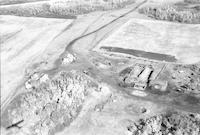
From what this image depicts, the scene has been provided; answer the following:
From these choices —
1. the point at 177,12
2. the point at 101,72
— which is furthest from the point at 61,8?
the point at 101,72

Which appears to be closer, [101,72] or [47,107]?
[47,107]

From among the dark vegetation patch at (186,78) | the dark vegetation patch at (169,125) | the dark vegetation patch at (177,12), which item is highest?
the dark vegetation patch at (177,12)

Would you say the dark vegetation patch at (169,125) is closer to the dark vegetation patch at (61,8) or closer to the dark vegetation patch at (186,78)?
the dark vegetation patch at (186,78)

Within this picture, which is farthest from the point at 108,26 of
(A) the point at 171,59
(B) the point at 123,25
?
(A) the point at 171,59

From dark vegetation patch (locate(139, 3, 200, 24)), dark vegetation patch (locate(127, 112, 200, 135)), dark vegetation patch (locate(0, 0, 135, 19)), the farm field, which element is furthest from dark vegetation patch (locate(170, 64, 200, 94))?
dark vegetation patch (locate(0, 0, 135, 19))

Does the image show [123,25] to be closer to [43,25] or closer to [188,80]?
[43,25]

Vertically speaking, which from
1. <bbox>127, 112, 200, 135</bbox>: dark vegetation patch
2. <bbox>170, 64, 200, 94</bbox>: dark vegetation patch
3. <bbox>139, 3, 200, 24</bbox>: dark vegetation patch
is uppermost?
<bbox>139, 3, 200, 24</bbox>: dark vegetation patch

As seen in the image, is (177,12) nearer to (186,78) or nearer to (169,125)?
(186,78)

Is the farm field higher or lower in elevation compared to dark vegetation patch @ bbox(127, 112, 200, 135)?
higher

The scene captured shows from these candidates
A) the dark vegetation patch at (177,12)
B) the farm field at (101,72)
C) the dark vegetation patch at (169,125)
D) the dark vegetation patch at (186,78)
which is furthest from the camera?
the dark vegetation patch at (177,12)

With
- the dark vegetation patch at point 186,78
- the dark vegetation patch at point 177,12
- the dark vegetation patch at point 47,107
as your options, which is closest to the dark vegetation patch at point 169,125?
the dark vegetation patch at point 186,78

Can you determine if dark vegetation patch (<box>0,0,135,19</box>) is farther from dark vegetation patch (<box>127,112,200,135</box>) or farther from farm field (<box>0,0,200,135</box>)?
dark vegetation patch (<box>127,112,200,135</box>)
